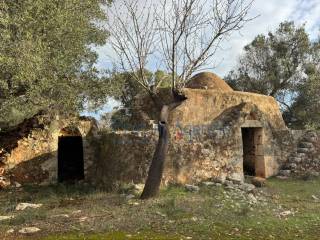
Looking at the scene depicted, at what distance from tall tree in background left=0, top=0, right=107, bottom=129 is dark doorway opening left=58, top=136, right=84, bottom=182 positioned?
484 centimetres

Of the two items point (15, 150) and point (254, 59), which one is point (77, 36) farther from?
point (254, 59)

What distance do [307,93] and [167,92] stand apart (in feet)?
40.3

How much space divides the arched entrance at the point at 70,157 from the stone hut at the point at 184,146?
4 cm

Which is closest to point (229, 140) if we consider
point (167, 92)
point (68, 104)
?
point (167, 92)

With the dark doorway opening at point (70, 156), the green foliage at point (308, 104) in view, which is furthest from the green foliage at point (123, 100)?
the green foliage at point (308, 104)

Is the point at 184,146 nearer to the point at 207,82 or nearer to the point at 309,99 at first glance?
the point at 207,82

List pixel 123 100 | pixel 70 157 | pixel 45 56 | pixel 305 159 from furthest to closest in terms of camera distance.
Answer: pixel 123 100 < pixel 70 157 < pixel 305 159 < pixel 45 56

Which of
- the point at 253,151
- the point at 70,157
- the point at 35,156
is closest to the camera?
the point at 35,156

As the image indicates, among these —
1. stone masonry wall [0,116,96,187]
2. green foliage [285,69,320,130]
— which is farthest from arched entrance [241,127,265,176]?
green foliage [285,69,320,130]

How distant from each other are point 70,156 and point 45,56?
7.97 meters

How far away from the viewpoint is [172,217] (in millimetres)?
8438

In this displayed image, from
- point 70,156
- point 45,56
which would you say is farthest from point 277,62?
point 45,56

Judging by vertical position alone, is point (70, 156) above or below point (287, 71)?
below

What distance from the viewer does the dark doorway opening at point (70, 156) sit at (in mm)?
17438
